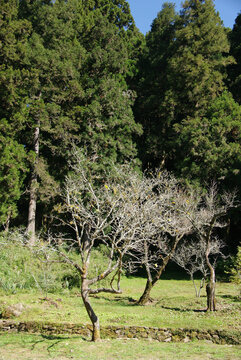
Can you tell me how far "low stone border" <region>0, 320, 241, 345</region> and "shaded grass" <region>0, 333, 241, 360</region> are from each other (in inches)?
14.3

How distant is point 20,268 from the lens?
12.5m

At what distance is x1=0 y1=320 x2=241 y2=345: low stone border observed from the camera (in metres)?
7.21

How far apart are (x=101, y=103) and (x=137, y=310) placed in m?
13.0

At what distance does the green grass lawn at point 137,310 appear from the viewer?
7.98 metres

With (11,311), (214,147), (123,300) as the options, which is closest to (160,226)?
(123,300)

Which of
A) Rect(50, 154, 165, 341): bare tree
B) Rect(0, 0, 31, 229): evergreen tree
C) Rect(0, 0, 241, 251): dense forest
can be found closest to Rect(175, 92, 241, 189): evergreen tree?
Rect(0, 0, 241, 251): dense forest

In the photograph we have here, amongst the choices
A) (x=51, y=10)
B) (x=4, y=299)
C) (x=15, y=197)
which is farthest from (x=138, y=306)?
(x=51, y=10)

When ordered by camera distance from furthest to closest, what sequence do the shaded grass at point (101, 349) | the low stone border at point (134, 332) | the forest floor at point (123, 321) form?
the low stone border at point (134, 332) < the forest floor at point (123, 321) < the shaded grass at point (101, 349)

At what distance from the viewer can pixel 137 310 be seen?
9.98m

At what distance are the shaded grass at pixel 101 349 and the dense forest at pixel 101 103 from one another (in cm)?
969

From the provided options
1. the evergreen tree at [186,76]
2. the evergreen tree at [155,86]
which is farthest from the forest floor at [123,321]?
the evergreen tree at [155,86]

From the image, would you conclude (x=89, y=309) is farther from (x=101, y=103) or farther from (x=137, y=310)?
(x=101, y=103)

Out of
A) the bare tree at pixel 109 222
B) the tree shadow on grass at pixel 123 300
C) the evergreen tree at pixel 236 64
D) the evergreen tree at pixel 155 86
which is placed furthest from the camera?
the evergreen tree at pixel 236 64

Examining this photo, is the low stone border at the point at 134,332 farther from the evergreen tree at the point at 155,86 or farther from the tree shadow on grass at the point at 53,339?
the evergreen tree at the point at 155,86
